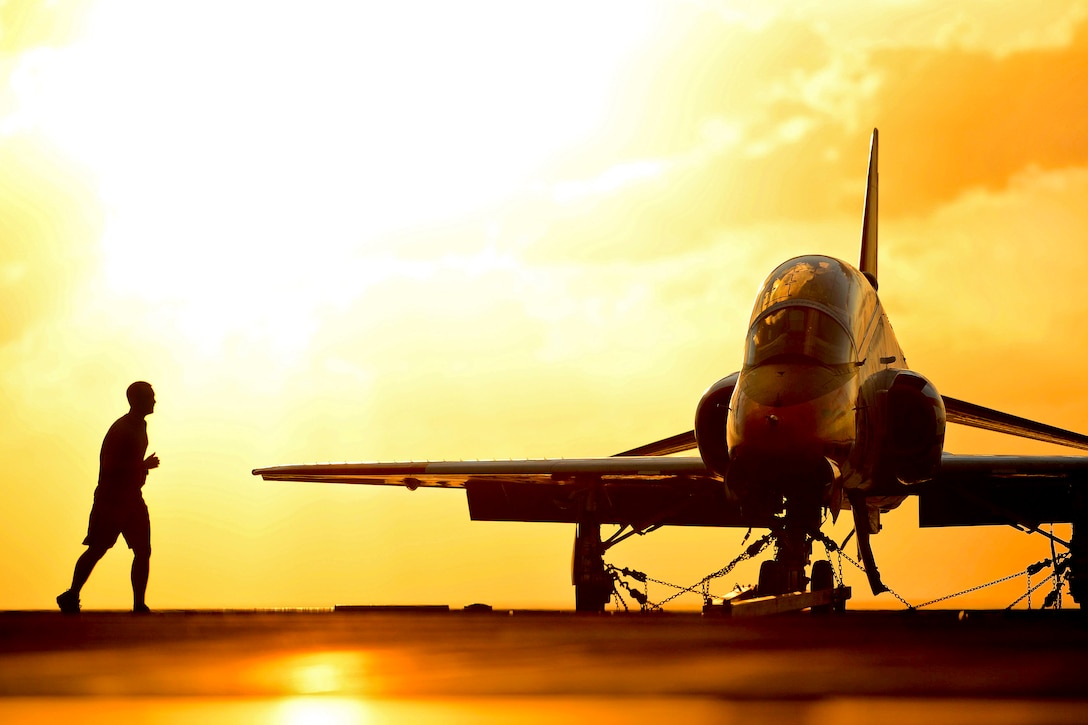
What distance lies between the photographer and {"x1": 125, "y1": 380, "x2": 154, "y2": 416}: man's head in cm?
1245

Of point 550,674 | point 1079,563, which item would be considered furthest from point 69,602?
point 1079,563

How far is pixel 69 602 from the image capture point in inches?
483

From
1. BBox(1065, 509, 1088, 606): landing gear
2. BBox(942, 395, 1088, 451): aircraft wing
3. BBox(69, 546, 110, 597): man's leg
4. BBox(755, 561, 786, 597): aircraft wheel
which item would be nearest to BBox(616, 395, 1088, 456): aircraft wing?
BBox(942, 395, 1088, 451): aircraft wing

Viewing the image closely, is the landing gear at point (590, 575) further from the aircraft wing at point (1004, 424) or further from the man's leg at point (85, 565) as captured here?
the man's leg at point (85, 565)

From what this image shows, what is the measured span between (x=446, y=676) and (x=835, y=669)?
1566mm

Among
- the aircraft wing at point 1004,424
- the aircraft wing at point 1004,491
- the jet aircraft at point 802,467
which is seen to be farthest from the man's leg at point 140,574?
the aircraft wing at point 1004,424

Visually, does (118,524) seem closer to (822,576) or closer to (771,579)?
(771,579)

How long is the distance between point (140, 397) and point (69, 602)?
1.95 m

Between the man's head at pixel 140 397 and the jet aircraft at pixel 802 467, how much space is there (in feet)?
17.6

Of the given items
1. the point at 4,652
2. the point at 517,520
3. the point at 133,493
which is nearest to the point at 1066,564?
the point at 517,520

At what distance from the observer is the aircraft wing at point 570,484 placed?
1678cm

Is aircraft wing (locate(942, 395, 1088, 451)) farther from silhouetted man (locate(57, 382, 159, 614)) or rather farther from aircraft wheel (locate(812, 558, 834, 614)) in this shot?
silhouetted man (locate(57, 382, 159, 614))

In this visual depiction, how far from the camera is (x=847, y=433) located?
13.0 meters

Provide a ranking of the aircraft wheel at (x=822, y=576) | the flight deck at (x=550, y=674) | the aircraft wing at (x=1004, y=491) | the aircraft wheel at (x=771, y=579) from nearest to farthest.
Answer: the flight deck at (x=550, y=674), the aircraft wheel at (x=771, y=579), the aircraft wing at (x=1004, y=491), the aircraft wheel at (x=822, y=576)
